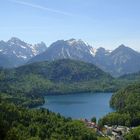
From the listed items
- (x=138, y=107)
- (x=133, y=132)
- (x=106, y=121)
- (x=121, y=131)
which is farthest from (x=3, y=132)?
(x=138, y=107)

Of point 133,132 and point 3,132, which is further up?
point 3,132

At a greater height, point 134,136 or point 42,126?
point 42,126

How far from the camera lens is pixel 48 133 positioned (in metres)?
118

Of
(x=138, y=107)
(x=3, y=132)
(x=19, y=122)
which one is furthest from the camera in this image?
(x=138, y=107)

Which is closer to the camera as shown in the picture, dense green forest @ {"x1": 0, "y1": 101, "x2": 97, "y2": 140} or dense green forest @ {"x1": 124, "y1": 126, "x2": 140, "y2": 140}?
dense green forest @ {"x1": 0, "y1": 101, "x2": 97, "y2": 140}

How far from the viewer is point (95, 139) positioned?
115562 millimetres

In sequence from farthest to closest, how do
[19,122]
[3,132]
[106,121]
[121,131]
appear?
[106,121] < [121,131] < [19,122] < [3,132]

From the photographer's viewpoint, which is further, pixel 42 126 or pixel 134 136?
pixel 42 126

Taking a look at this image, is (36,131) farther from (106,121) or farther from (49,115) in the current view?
(106,121)

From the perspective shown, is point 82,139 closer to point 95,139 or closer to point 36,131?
point 95,139

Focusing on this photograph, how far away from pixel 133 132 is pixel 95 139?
1295 centimetres

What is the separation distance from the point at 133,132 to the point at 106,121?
35688mm

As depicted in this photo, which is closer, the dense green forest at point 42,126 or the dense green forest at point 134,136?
the dense green forest at point 42,126

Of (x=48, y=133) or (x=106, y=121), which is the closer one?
(x=48, y=133)
